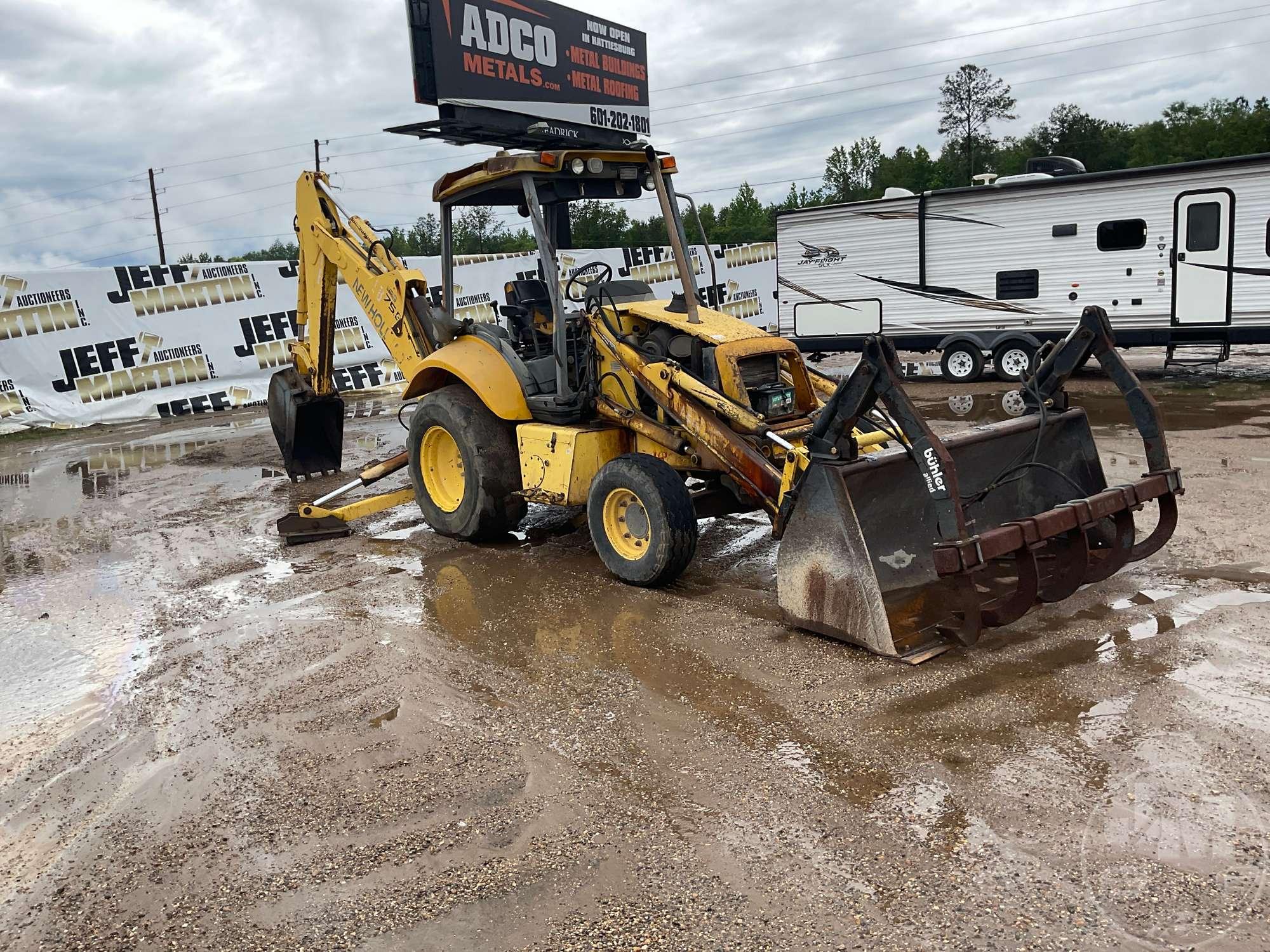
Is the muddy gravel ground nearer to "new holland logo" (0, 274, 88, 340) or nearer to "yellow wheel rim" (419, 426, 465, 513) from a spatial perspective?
"yellow wheel rim" (419, 426, 465, 513)

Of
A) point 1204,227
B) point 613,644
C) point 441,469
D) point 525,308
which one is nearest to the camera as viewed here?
point 613,644

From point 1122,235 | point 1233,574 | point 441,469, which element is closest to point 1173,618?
point 1233,574

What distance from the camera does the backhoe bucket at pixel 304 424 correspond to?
992cm

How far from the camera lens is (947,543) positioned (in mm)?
4203

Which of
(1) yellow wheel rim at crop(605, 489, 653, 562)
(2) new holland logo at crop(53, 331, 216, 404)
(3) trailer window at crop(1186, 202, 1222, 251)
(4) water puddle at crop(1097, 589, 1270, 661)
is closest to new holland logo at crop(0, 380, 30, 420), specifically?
(2) new holland logo at crop(53, 331, 216, 404)

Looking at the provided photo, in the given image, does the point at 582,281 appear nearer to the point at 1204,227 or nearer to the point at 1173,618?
the point at 1173,618

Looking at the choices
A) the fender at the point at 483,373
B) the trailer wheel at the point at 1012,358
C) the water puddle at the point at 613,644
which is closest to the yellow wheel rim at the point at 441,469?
the fender at the point at 483,373

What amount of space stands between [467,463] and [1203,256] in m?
11.9

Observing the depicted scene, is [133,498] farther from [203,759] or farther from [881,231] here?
[881,231]

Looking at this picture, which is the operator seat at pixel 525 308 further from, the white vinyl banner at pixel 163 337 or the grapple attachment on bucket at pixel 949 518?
the white vinyl banner at pixel 163 337

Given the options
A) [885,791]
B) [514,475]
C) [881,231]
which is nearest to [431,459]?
[514,475]

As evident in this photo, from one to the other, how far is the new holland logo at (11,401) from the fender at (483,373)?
36.1ft

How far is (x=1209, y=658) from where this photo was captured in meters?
4.48

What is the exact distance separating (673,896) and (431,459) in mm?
5196
